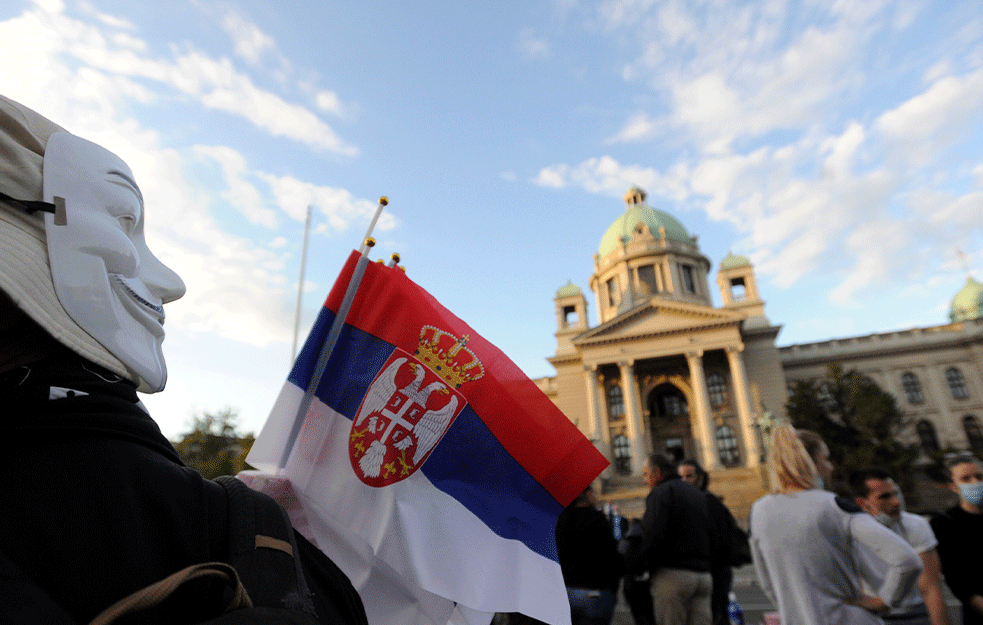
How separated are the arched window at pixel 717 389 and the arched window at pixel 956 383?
15162mm

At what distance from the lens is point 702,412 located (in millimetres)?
32531

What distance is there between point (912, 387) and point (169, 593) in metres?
→ 46.2

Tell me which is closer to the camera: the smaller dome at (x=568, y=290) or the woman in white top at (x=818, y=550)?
the woman in white top at (x=818, y=550)

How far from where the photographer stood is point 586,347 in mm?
35875

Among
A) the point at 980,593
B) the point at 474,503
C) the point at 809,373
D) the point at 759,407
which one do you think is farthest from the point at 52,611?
the point at 809,373

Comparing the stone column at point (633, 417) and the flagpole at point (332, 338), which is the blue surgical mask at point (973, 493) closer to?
the flagpole at point (332, 338)

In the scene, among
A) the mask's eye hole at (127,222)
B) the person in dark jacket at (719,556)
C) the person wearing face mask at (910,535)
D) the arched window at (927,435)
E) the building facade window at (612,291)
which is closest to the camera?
the mask's eye hole at (127,222)

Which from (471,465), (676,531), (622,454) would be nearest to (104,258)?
(471,465)

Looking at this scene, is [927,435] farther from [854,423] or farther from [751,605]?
[751,605]

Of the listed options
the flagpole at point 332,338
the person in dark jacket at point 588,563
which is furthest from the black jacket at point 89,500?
the person in dark jacket at point 588,563

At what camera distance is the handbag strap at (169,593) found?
0.71 meters

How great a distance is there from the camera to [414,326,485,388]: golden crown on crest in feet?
7.18

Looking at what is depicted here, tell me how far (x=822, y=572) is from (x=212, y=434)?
4583cm

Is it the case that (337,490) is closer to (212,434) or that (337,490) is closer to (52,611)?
(52,611)
